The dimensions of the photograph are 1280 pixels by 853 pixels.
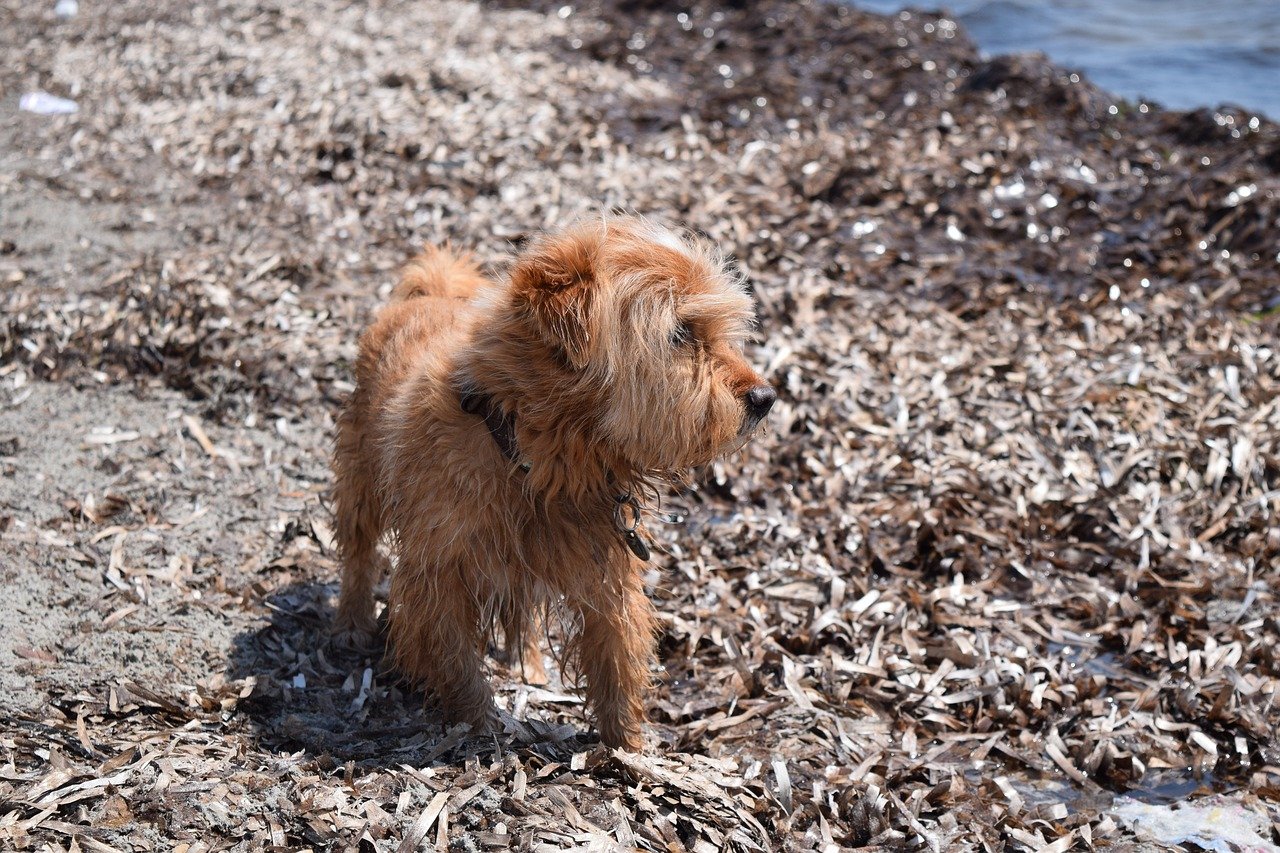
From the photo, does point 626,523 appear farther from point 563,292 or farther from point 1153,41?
point 1153,41

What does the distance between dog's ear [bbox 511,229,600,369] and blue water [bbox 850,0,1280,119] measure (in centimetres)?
946

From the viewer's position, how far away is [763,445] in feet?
20.2

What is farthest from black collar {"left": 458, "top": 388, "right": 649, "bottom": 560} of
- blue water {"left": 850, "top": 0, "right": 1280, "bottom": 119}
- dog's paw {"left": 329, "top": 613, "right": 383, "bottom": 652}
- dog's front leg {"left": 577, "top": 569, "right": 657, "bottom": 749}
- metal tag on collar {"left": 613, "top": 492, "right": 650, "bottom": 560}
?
blue water {"left": 850, "top": 0, "right": 1280, "bottom": 119}

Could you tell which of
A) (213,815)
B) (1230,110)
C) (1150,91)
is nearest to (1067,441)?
(213,815)

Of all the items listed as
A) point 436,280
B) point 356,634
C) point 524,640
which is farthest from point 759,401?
point 356,634

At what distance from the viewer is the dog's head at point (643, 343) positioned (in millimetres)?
3475

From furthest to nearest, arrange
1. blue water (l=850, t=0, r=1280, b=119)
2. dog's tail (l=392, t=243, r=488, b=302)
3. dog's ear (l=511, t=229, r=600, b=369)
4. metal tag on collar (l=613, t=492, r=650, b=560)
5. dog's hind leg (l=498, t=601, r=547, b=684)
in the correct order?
1. blue water (l=850, t=0, r=1280, b=119)
2. dog's tail (l=392, t=243, r=488, b=302)
3. dog's hind leg (l=498, t=601, r=547, b=684)
4. metal tag on collar (l=613, t=492, r=650, b=560)
5. dog's ear (l=511, t=229, r=600, b=369)

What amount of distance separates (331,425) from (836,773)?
129 inches

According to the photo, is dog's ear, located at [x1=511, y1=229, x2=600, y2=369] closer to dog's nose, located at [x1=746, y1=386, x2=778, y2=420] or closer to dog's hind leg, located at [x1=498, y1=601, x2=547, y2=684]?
dog's nose, located at [x1=746, y1=386, x2=778, y2=420]

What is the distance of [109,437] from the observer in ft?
18.8

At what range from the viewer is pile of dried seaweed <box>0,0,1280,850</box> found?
382 centimetres

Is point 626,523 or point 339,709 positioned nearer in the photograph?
point 626,523

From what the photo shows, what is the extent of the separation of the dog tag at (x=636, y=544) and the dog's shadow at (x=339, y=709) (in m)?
0.77

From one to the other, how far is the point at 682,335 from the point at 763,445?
8.62 ft
